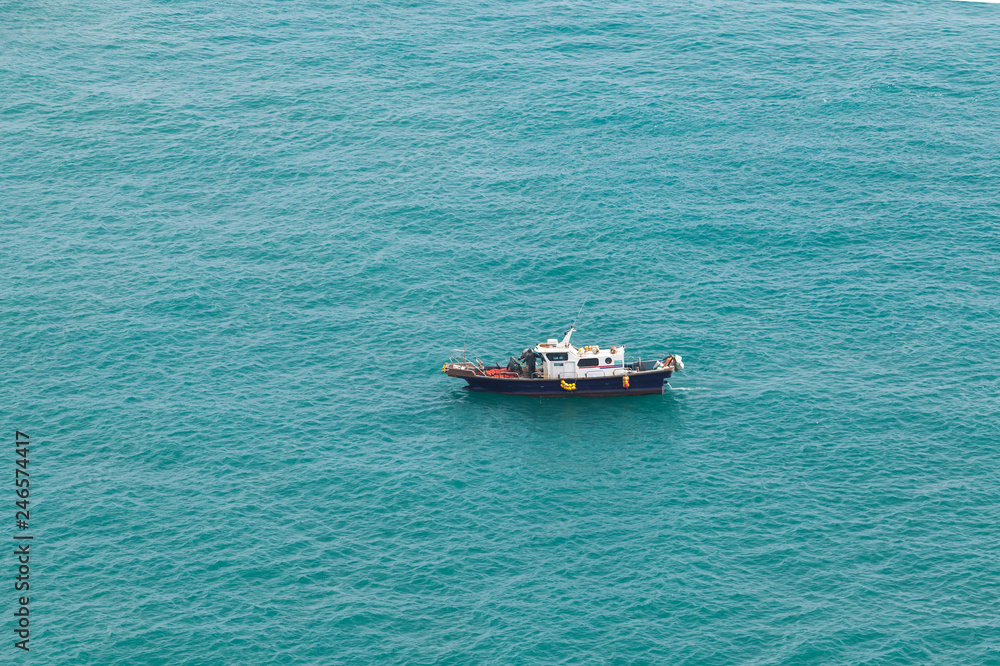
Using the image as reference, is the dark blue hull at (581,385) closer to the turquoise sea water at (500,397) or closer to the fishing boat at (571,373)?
the fishing boat at (571,373)

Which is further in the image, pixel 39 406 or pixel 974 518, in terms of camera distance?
pixel 39 406

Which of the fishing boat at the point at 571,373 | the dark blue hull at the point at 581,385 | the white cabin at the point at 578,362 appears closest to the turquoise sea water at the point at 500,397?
the dark blue hull at the point at 581,385

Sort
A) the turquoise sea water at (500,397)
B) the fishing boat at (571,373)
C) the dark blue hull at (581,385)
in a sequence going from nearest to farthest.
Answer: the turquoise sea water at (500,397) → the dark blue hull at (581,385) → the fishing boat at (571,373)

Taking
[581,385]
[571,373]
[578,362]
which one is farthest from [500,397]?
[578,362]

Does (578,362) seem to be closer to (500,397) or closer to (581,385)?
(581,385)

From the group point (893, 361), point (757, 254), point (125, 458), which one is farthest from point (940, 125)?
point (125, 458)

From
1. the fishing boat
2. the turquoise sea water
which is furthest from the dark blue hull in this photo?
the turquoise sea water

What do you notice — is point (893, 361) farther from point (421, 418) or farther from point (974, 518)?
point (421, 418)
